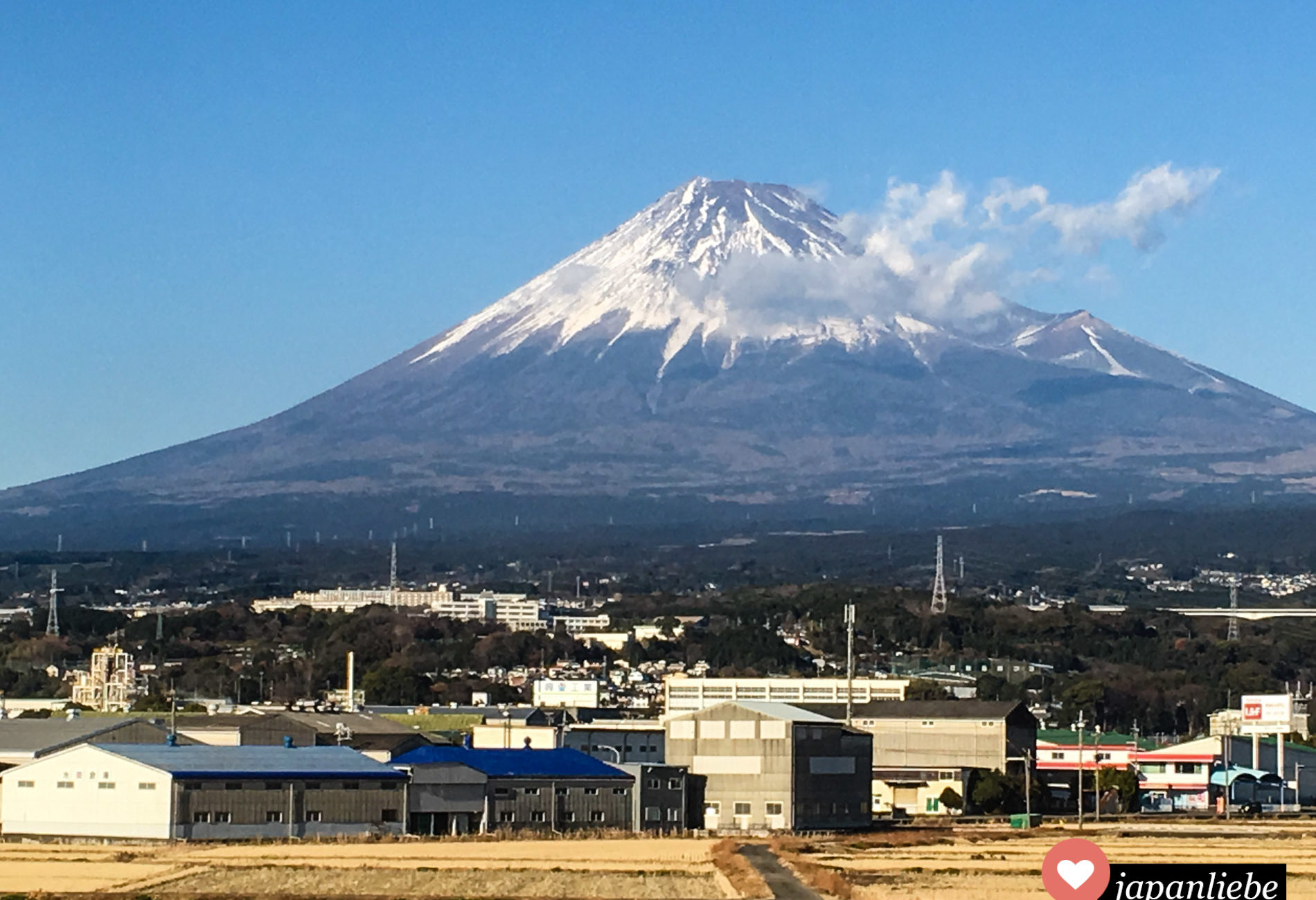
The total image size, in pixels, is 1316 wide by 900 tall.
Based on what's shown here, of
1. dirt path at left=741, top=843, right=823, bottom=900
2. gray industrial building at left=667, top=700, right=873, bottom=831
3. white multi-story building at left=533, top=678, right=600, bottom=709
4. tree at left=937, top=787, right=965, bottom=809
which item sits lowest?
tree at left=937, top=787, right=965, bottom=809

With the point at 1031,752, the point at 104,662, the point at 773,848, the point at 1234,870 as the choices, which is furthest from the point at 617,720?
the point at 1234,870

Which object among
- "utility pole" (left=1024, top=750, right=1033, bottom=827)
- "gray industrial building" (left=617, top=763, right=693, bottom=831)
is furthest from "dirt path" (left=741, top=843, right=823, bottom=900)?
"utility pole" (left=1024, top=750, right=1033, bottom=827)

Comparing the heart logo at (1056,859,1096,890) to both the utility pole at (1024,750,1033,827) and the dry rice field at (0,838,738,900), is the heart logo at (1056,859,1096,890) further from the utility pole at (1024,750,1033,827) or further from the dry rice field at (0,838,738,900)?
the utility pole at (1024,750,1033,827)

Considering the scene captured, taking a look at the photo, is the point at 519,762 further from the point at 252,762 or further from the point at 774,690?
the point at 774,690

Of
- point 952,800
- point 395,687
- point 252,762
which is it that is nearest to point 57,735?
point 252,762

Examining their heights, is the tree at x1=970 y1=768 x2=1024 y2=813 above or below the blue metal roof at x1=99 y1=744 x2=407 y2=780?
below

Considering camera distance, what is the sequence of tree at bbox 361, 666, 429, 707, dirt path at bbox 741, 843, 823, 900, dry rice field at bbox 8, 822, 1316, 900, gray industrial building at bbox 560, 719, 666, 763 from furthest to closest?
tree at bbox 361, 666, 429, 707 < gray industrial building at bbox 560, 719, 666, 763 < dry rice field at bbox 8, 822, 1316, 900 < dirt path at bbox 741, 843, 823, 900
